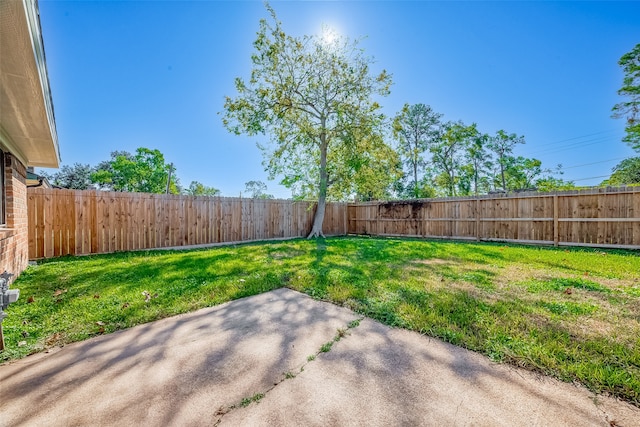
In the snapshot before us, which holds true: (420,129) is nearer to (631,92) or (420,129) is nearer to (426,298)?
(631,92)

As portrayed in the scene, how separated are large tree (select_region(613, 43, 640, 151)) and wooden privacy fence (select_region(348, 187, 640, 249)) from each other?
1146 centimetres

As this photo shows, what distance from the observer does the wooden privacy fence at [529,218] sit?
21.4 ft

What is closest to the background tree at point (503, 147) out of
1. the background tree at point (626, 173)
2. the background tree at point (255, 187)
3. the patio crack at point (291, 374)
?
the background tree at point (626, 173)

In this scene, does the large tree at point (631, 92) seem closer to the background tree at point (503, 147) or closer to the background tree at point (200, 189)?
the background tree at point (503, 147)

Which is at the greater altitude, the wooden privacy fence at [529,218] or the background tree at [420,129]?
the background tree at [420,129]

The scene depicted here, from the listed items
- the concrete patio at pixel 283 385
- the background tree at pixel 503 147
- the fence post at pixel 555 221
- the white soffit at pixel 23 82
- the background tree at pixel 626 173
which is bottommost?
the concrete patio at pixel 283 385

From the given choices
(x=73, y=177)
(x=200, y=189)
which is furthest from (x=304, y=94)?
(x=200, y=189)

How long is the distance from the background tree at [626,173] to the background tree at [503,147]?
7618 millimetres

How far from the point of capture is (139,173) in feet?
74.0

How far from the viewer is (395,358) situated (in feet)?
5.48

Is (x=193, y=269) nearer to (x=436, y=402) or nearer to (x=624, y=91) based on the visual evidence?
(x=436, y=402)

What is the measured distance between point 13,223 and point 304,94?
877 centimetres

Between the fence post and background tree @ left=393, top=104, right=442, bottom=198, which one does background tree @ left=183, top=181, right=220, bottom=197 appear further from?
the fence post

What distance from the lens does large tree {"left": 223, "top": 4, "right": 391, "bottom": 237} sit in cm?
958
